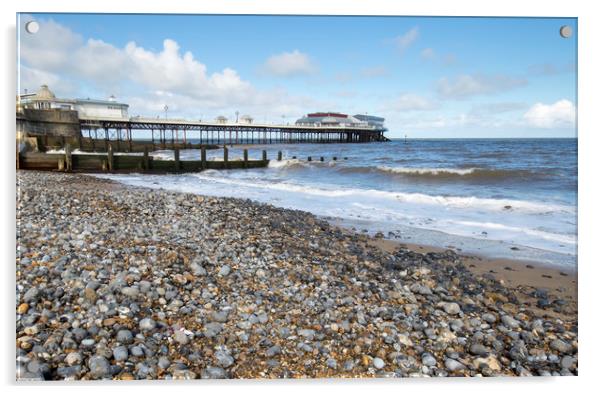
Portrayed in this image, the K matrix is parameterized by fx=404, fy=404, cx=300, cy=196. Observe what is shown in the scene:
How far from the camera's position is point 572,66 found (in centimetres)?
359

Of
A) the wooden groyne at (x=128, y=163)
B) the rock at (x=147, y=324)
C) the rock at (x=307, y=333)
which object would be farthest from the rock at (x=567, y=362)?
the wooden groyne at (x=128, y=163)

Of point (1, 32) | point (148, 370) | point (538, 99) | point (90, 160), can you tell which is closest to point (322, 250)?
point (148, 370)

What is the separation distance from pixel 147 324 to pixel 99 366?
360mm

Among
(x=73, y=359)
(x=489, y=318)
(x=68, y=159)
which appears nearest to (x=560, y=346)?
(x=489, y=318)

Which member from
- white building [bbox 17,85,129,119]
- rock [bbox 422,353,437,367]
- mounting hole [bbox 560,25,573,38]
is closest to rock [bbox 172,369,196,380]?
rock [bbox 422,353,437,367]

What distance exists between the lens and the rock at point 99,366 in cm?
245

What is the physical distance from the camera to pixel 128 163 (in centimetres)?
1442

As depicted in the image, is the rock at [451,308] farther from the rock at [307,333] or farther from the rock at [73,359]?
the rock at [73,359]

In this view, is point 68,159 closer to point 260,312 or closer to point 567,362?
point 260,312

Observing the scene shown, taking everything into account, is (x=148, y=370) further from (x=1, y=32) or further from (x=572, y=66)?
(x=572, y=66)

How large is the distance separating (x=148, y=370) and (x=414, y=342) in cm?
174

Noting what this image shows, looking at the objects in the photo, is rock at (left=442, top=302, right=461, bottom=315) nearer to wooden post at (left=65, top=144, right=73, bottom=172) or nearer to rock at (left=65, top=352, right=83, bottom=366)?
rock at (left=65, top=352, right=83, bottom=366)

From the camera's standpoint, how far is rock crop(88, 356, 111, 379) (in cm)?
245

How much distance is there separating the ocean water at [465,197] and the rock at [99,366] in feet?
12.7
